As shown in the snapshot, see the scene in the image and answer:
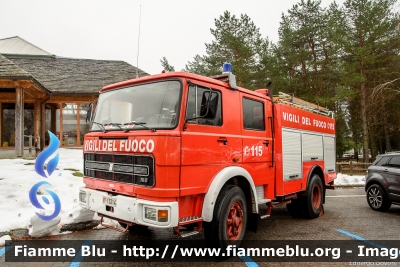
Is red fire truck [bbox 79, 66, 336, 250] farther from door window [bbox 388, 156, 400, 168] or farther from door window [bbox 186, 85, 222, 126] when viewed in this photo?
door window [bbox 388, 156, 400, 168]

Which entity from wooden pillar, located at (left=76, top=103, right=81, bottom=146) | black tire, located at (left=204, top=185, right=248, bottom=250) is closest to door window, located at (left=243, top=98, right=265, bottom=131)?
black tire, located at (left=204, top=185, right=248, bottom=250)

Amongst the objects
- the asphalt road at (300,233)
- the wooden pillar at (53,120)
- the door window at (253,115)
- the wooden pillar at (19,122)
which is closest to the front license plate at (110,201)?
the asphalt road at (300,233)

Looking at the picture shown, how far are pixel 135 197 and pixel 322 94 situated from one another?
2342 centimetres

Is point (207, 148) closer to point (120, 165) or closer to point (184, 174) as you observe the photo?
point (184, 174)

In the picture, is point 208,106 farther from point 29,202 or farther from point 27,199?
point 27,199

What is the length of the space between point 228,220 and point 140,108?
2.11 metres

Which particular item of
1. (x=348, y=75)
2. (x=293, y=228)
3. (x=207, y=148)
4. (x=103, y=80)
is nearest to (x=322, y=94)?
(x=348, y=75)

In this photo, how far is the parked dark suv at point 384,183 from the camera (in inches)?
280

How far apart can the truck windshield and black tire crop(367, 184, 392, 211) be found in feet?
21.8

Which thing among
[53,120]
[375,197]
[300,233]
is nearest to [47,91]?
[53,120]

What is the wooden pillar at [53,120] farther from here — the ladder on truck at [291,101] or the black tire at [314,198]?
the black tire at [314,198]

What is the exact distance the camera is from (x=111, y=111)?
14.6ft

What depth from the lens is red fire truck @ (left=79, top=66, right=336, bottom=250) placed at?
3.48m

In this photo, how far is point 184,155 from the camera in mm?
3551
